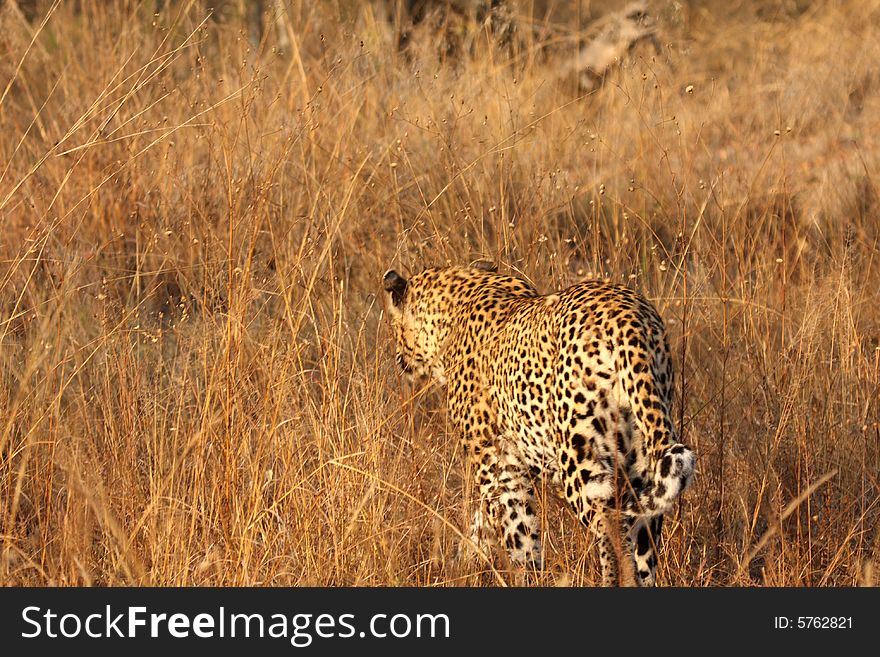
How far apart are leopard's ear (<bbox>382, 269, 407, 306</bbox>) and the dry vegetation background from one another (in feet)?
0.64

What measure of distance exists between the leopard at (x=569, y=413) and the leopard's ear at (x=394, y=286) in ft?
0.78

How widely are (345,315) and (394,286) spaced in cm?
73

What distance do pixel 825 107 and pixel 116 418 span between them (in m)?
5.33

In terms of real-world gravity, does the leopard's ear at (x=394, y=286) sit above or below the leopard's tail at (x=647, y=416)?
above

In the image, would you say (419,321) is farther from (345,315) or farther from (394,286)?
(345,315)

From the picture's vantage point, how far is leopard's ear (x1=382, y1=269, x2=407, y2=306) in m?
4.05

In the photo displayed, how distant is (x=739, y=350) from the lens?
4410 millimetres

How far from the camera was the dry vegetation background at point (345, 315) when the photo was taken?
320 cm

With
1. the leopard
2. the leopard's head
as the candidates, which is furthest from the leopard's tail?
the leopard's head

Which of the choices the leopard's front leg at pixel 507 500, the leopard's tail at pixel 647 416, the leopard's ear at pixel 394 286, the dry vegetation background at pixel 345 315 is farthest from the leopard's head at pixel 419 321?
the leopard's tail at pixel 647 416

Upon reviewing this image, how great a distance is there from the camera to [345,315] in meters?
4.78

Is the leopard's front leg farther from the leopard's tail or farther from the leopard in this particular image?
the leopard's tail

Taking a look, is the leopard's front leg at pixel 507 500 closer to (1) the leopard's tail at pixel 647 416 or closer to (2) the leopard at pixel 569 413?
(2) the leopard at pixel 569 413

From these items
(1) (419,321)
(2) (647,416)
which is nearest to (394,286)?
(1) (419,321)
